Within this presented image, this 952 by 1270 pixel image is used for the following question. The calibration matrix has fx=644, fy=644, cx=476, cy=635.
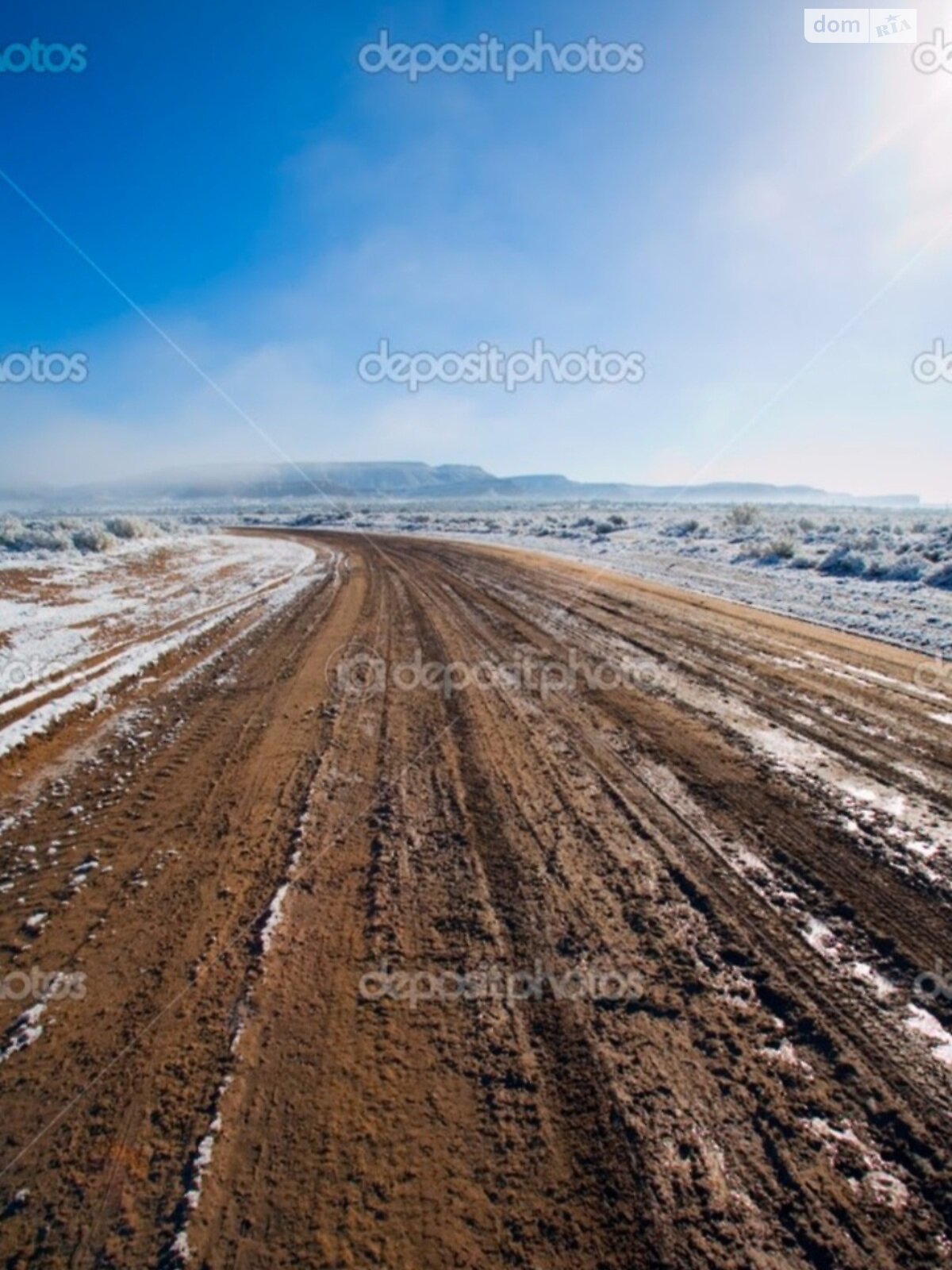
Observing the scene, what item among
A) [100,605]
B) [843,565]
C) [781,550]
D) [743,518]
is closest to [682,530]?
[743,518]

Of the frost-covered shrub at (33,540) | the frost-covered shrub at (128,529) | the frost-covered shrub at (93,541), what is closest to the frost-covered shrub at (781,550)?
the frost-covered shrub at (93,541)

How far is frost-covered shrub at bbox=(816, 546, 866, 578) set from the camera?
1652 centimetres

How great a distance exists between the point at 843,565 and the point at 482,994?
17.4 meters

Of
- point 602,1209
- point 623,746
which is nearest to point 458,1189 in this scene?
point 602,1209

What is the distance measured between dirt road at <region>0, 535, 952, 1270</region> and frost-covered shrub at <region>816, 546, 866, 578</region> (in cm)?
1172

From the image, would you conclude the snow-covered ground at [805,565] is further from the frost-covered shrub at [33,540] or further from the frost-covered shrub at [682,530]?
the frost-covered shrub at [33,540]

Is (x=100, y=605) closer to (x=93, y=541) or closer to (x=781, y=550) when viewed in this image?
(x=93, y=541)

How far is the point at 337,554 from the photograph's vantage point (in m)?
23.6

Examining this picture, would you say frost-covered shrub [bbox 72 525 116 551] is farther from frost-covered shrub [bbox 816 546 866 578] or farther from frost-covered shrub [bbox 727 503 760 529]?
frost-covered shrub [bbox 727 503 760 529]

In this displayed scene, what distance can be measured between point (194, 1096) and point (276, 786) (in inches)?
103

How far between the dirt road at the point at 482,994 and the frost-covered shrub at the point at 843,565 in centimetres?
1172

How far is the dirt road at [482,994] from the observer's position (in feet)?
6.87

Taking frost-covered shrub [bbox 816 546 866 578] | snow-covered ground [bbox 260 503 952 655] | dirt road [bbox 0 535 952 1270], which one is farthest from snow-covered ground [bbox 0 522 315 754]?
frost-covered shrub [bbox 816 546 866 578]

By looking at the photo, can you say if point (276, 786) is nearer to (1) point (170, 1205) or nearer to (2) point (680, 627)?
(1) point (170, 1205)
